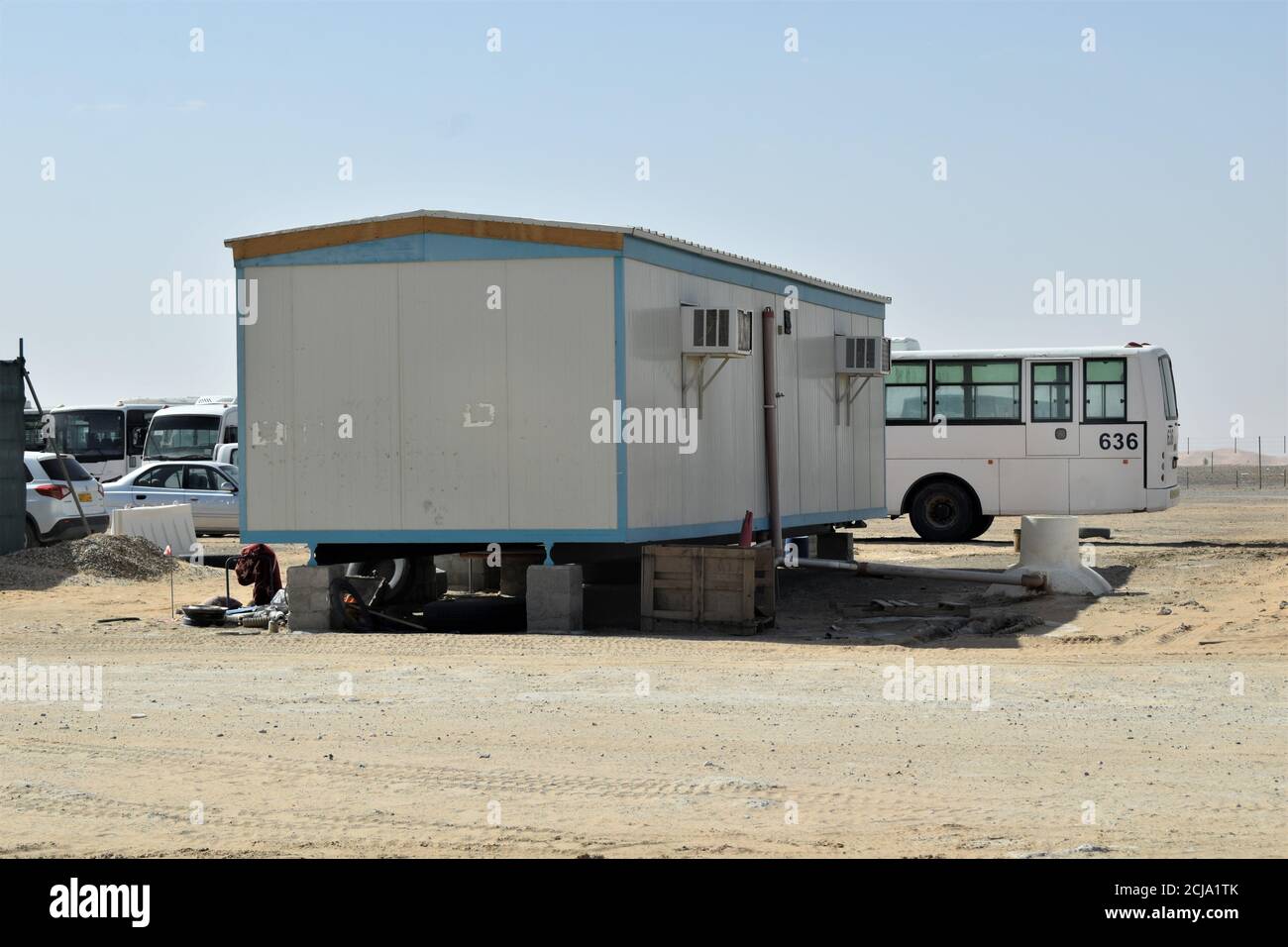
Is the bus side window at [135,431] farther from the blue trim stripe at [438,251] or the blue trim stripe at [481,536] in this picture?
the blue trim stripe at [438,251]

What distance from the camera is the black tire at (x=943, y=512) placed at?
27219 millimetres

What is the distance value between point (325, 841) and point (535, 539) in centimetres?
840

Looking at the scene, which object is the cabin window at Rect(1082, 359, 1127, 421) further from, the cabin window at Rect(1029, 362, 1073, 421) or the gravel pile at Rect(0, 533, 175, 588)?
the gravel pile at Rect(0, 533, 175, 588)

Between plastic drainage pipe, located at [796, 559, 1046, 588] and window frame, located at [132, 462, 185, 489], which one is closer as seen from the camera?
plastic drainage pipe, located at [796, 559, 1046, 588]

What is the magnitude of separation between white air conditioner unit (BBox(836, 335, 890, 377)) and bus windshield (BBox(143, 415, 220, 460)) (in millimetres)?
19835

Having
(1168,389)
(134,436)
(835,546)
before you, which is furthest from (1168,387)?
(134,436)

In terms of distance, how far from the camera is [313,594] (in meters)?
15.4

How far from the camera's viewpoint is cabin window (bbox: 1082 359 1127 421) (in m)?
26.2

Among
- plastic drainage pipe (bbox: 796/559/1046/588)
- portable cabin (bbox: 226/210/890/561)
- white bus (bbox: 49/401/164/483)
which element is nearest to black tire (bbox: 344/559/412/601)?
portable cabin (bbox: 226/210/890/561)

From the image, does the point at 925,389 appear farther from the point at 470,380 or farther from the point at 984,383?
the point at 470,380

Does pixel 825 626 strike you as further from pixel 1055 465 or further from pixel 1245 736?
pixel 1055 465

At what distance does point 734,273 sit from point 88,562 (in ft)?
29.3

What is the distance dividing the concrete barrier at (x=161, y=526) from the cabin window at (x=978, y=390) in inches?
470
